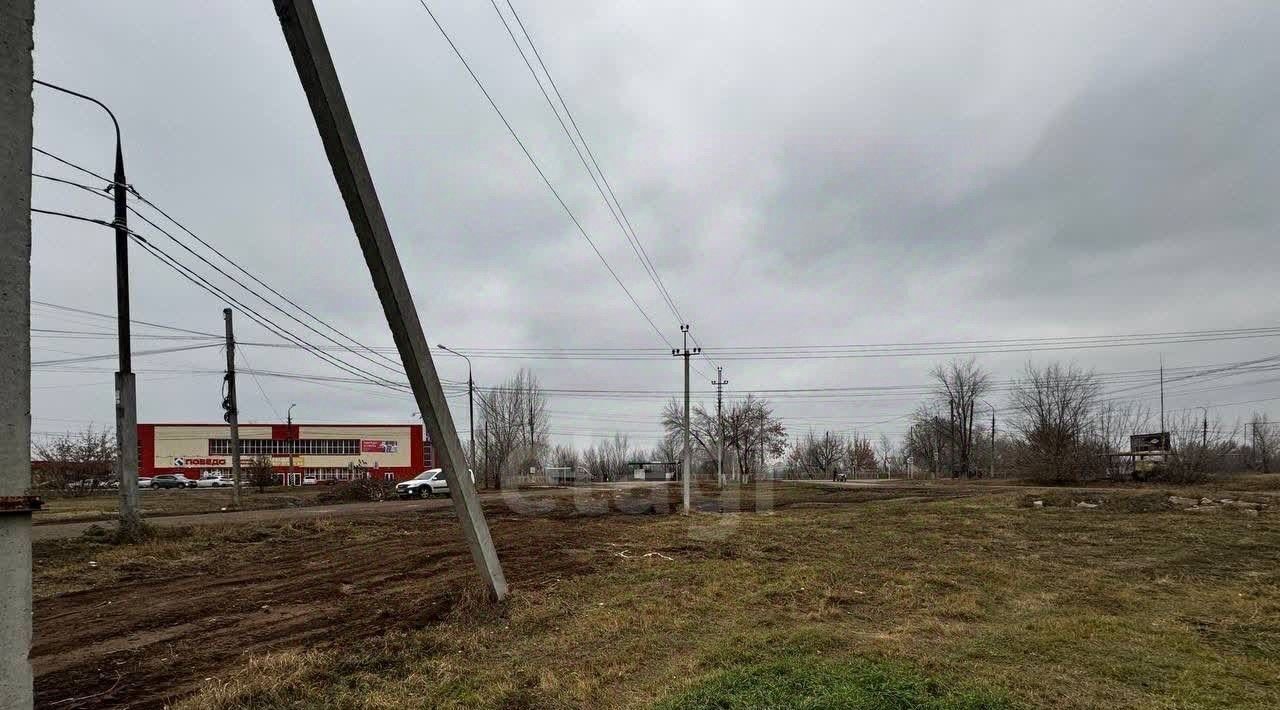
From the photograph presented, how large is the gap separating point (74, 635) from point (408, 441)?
62.6 metres

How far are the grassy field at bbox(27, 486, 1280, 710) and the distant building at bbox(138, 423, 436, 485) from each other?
53.8 meters

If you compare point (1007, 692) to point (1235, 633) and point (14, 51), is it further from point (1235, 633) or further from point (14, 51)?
point (14, 51)

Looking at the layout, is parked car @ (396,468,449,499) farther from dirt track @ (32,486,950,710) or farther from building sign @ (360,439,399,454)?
building sign @ (360,439,399,454)

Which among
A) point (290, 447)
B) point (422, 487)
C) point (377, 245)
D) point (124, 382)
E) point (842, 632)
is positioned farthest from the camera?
point (290, 447)

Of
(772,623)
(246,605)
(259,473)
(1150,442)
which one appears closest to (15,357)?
(772,623)

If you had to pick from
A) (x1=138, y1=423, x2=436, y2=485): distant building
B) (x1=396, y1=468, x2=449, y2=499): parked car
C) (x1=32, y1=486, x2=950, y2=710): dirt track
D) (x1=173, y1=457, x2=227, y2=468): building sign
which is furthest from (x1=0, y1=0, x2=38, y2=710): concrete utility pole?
(x1=173, y1=457, x2=227, y2=468): building sign

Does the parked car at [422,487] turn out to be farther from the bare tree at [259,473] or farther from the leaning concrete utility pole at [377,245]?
the leaning concrete utility pole at [377,245]

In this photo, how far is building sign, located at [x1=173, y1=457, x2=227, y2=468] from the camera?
209 ft

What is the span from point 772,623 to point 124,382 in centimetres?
1345

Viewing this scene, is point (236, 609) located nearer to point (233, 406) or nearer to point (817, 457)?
point (233, 406)

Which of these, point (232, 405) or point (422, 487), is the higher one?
point (232, 405)

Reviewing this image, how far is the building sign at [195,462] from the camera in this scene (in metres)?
63.8

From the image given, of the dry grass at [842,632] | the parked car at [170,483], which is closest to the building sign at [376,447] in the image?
the parked car at [170,483]

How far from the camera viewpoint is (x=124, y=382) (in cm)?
1260
